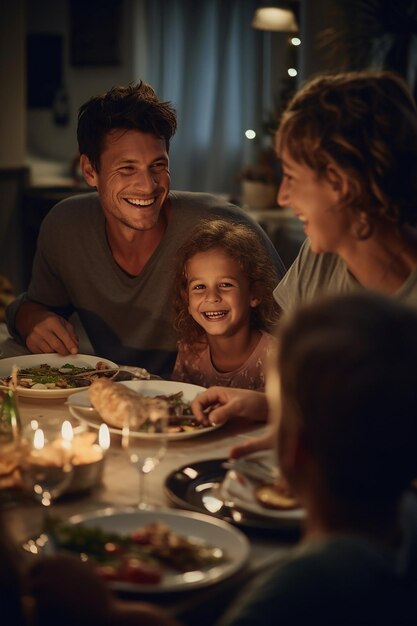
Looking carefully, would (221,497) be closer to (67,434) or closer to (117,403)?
(67,434)

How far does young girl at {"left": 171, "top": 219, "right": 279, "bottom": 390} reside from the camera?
9.56 feet

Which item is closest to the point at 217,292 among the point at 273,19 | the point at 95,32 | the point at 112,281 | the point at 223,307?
the point at 223,307

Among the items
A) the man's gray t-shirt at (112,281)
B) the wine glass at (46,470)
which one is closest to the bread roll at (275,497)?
the wine glass at (46,470)

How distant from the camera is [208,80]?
873 cm

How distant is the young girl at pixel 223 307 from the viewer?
2.91 meters

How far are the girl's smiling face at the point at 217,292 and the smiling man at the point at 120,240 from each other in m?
0.27

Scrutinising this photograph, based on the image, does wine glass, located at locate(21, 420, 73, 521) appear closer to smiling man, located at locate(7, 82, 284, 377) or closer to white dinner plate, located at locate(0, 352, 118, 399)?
white dinner plate, located at locate(0, 352, 118, 399)

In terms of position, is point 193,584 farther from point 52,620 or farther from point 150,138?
point 150,138

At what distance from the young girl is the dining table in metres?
0.60

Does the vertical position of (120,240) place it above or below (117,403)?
above

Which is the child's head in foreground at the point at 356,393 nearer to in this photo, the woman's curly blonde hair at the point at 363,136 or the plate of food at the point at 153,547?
the plate of food at the point at 153,547

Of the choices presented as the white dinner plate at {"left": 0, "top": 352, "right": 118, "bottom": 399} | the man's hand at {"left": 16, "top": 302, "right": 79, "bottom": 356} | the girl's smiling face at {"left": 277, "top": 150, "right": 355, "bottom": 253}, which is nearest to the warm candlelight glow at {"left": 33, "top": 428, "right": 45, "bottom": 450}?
the girl's smiling face at {"left": 277, "top": 150, "right": 355, "bottom": 253}

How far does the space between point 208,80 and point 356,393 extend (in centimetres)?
785

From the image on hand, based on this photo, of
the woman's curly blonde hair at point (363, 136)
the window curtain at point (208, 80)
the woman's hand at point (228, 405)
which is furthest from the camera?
the window curtain at point (208, 80)
